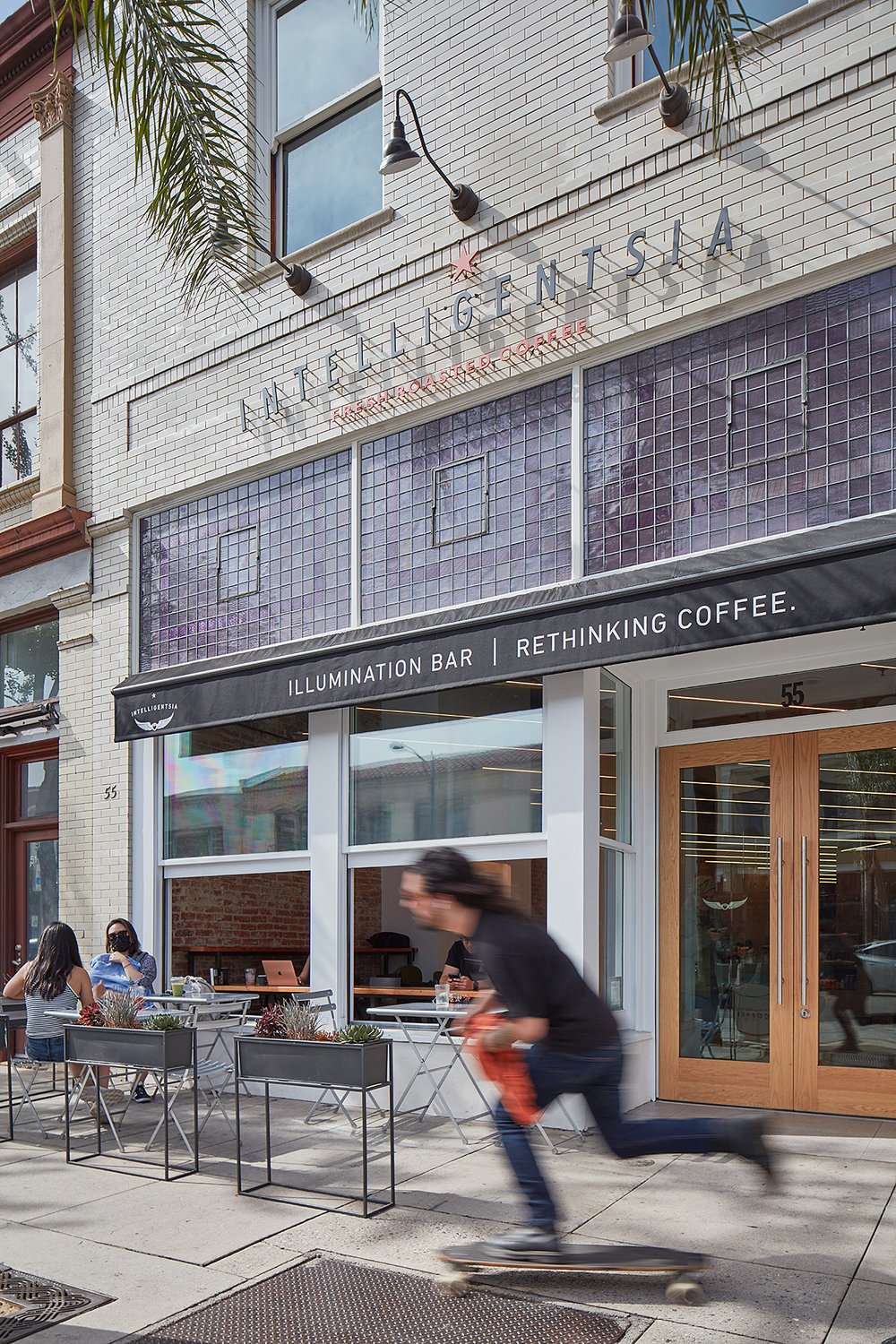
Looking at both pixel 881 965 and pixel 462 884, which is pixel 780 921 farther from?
pixel 462 884

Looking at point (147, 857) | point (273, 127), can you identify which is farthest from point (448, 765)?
point (273, 127)

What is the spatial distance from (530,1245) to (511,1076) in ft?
2.18

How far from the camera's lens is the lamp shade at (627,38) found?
6.70m

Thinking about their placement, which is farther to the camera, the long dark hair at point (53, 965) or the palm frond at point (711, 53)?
the long dark hair at point (53, 965)

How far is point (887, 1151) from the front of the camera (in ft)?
22.7

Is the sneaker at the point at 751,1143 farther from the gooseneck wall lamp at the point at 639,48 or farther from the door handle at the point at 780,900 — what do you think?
the gooseneck wall lamp at the point at 639,48

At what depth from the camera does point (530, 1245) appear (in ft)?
15.6

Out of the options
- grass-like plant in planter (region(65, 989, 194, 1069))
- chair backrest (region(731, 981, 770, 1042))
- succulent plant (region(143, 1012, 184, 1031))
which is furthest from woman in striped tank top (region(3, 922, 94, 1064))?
chair backrest (region(731, 981, 770, 1042))

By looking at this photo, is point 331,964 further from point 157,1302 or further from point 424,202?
point 424,202

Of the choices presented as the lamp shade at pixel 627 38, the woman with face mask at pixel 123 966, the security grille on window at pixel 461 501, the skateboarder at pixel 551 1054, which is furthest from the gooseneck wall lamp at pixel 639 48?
the woman with face mask at pixel 123 966

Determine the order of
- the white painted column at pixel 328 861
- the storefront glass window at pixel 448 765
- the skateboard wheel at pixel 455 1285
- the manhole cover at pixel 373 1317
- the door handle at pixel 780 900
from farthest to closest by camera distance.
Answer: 1. the white painted column at pixel 328 861
2. the storefront glass window at pixel 448 765
3. the door handle at pixel 780 900
4. the skateboard wheel at pixel 455 1285
5. the manhole cover at pixel 373 1317

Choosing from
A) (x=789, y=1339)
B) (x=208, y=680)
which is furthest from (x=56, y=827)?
(x=789, y=1339)

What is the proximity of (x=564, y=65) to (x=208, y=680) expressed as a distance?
5317mm

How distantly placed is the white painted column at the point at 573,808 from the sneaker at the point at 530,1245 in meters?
2.99
